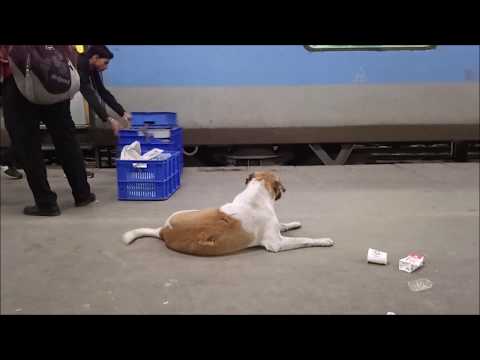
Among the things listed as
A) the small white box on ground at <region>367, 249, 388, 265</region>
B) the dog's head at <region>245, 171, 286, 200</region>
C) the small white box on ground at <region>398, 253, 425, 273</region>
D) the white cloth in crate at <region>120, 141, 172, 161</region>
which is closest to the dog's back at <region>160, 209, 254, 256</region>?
the dog's head at <region>245, 171, 286, 200</region>

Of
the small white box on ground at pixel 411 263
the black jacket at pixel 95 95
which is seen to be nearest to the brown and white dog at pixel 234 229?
the small white box on ground at pixel 411 263

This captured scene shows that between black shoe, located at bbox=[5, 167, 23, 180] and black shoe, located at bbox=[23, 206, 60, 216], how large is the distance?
0.37ft

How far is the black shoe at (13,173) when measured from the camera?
1.29 m

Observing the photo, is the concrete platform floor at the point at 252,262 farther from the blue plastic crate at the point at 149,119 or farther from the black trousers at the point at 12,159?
the blue plastic crate at the point at 149,119

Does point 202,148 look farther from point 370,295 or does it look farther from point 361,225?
point 370,295

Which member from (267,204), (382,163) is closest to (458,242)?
(267,204)

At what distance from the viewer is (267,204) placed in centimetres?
171

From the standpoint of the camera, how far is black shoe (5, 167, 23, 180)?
1.29m

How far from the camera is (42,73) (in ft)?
4.05

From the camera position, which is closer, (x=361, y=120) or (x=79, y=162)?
(x=79, y=162)

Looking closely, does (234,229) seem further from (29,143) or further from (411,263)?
(29,143)

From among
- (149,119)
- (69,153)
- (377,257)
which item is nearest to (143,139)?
(149,119)

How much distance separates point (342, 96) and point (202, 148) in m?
1.34

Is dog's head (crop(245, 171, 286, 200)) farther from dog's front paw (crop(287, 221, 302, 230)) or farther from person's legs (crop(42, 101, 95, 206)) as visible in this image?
person's legs (crop(42, 101, 95, 206))
